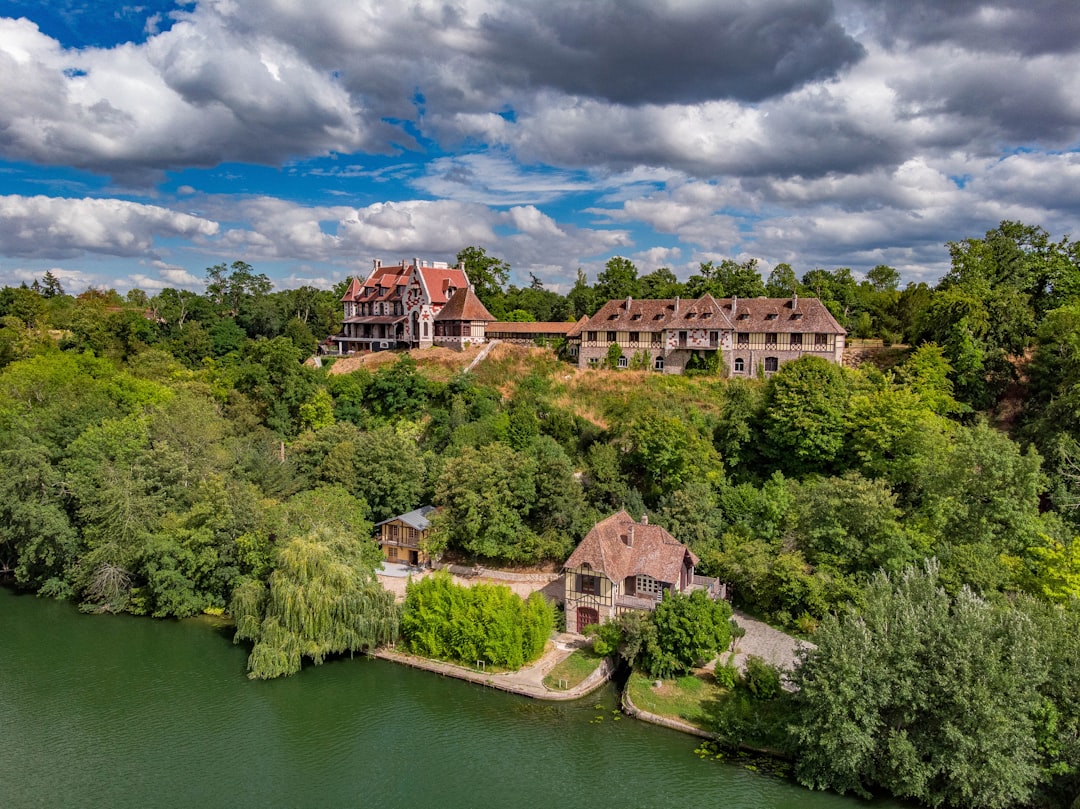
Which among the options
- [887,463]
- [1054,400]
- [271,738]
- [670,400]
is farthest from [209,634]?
[1054,400]

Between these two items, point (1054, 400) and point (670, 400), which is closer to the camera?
point (1054, 400)

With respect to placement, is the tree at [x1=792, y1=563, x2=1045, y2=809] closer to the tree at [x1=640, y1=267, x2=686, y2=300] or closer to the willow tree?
the willow tree

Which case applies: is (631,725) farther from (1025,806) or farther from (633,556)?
(1025,806)

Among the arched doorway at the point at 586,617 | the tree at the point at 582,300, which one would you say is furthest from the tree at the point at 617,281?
the arched doorway at the point at 586,617

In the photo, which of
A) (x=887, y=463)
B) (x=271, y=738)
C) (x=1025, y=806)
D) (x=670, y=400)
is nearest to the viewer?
(x=1025, y=806)

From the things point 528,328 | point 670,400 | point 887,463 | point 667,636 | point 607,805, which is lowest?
point 607,805

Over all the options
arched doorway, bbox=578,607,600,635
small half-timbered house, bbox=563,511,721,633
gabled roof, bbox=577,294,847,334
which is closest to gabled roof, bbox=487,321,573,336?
gabled roof, bbox=577,294,847,334

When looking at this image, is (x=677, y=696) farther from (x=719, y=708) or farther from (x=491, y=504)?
(x=491, y=504)

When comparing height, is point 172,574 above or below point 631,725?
above
